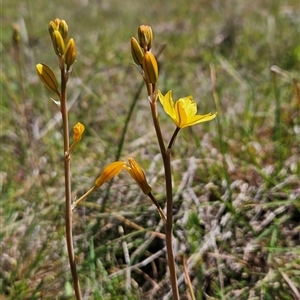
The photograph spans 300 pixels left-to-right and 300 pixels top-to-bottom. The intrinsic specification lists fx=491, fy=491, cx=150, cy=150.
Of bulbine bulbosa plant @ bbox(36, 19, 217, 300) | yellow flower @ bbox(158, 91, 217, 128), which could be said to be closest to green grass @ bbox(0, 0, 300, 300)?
bulbine bulbosa plant @ bbox(36, 19, 217, 300)

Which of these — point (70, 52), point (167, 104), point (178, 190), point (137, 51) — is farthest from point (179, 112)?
point (178, 190)

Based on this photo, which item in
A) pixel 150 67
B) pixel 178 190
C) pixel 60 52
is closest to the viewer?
pixel 150 67

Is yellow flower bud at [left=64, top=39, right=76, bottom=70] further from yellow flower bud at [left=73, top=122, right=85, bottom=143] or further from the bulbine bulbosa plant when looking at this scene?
yellow flower bud at [left=73, top=122, right=85, bottom=143]

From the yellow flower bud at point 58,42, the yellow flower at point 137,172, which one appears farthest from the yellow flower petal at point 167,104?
the yellow flower bud at point 58,42

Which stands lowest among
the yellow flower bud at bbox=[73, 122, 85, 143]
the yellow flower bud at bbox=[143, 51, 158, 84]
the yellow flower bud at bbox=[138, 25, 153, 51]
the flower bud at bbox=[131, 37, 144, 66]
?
the yellow flower bud at bbox=[73, 122, 85, 143]

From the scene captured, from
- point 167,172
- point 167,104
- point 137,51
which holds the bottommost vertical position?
point 167,172

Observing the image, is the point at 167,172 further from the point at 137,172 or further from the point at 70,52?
the point at 70,52
